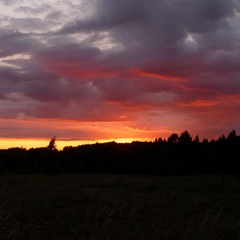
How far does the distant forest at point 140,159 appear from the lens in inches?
1517

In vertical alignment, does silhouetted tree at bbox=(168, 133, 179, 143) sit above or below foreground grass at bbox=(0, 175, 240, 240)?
above

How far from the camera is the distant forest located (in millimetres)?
38522

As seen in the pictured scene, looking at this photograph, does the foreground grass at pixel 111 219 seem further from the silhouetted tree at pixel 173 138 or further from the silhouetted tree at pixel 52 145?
the silhouetted tree at pixel 173 138

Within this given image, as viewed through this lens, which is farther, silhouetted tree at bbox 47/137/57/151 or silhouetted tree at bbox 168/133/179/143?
silhouetted tree at bbox 168/133/179/143

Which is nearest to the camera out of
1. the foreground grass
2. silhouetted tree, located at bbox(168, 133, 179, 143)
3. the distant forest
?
the foreground grass

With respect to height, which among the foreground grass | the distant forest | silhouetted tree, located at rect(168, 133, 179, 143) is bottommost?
the foreground grass

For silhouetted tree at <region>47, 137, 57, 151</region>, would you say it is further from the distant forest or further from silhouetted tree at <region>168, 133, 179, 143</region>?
silhouetted tree at <region>168, 133, 179, 143</region>

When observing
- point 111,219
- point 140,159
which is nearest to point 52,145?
point 140,159

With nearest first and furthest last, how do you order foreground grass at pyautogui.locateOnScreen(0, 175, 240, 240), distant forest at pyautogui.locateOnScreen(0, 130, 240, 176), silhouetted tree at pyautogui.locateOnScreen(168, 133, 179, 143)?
A: foreground grass at pyautogui.locateOnScreen(0, 175, 240, 240) < distant forest at pyautogui.locateOnScreen(0, 130, 240, 176) < silhouetted tree at pyautogui.locateOnScreen(168, 133, 179, 143)

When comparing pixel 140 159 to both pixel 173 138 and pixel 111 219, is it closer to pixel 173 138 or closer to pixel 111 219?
pixel 173 138

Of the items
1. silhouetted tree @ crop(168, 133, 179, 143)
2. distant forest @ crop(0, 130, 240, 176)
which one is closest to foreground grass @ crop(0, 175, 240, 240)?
distant forest @ crop(0, 130, 240, 176)

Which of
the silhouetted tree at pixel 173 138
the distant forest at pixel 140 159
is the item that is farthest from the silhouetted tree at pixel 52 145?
the silhouetted tree at pixel 173 138

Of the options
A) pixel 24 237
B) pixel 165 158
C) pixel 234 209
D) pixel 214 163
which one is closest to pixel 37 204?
pixel 24 237

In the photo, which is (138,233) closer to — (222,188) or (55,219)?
(55,219)
